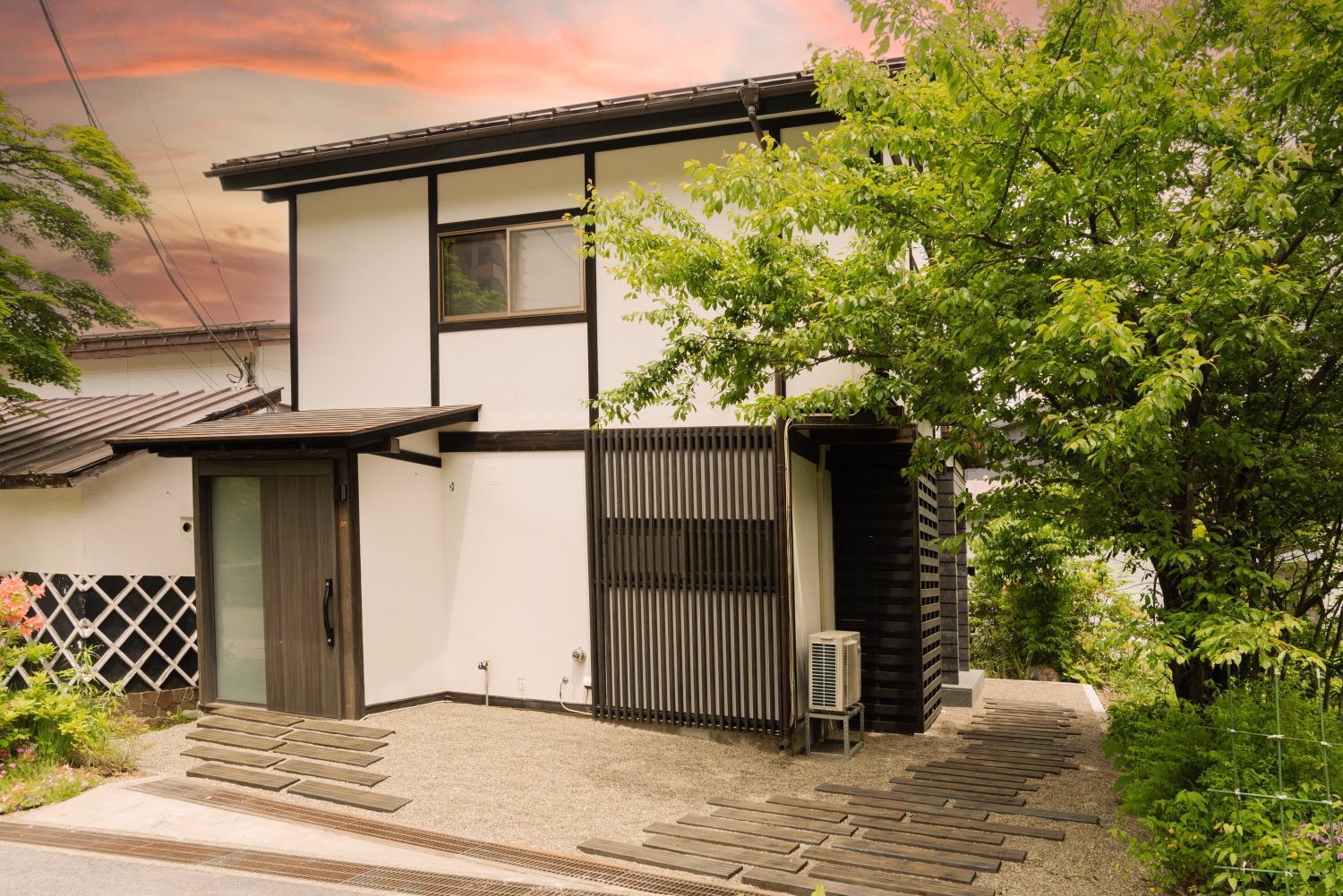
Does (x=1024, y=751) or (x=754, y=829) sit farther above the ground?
(x=754, y=829)

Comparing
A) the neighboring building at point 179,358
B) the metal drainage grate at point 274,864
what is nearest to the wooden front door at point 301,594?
the metal drainage grate at point 274,864

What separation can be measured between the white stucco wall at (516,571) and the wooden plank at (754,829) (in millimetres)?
3083

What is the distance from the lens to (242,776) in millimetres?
6680

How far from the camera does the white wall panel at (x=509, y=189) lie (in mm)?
9273

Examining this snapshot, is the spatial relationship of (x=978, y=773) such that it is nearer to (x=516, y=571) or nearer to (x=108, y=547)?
(x=516, y=571)

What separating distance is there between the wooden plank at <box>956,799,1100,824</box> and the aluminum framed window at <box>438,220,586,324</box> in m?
5.64

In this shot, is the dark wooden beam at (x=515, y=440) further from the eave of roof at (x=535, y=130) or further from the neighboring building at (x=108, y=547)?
the neighboring building at (x=108, y=547)

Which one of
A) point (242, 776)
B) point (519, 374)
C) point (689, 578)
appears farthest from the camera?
point (519, 374)

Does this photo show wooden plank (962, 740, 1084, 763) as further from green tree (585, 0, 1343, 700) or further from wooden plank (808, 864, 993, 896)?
wooden plank (808, 864, 993, 896)

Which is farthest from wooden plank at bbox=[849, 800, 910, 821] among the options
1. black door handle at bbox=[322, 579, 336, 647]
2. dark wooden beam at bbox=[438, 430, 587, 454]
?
black door handle at bbox=[322, 579, 336, 647]

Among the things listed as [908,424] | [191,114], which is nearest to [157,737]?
[908,424]

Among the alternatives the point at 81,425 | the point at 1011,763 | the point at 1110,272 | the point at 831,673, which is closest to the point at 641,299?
the point at 831,673

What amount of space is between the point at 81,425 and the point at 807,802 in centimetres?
921

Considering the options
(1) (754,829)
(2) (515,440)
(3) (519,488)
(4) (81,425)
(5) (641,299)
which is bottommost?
(1) (754,829)
